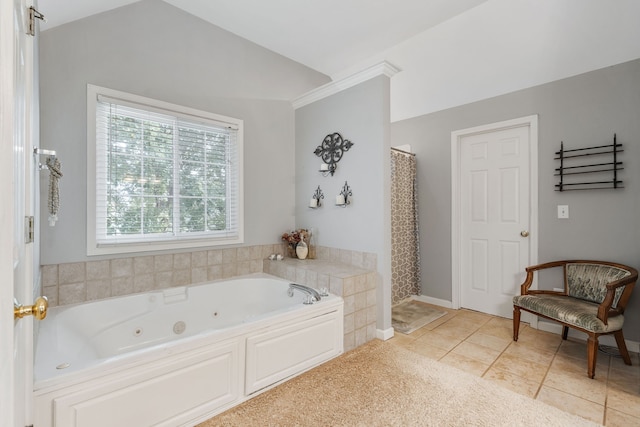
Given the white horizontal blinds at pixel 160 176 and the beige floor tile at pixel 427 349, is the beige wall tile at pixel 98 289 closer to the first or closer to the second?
the white horizontal blinds at pixel 160 176

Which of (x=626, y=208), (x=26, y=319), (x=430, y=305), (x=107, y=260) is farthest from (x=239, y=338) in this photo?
(x=626, y=208)

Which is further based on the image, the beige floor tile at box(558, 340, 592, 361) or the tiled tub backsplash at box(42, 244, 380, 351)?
the beige floor tile at box(558, 340, 592, 361)

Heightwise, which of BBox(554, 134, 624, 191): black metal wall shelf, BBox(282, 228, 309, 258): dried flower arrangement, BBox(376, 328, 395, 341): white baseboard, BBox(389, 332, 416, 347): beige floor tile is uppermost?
BBox(554, 134, 624, 191): black metal wall shelf

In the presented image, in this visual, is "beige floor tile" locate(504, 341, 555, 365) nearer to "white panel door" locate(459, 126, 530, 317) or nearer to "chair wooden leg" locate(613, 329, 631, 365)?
"chair wooden leg" locate(613, 329, 631, 365)

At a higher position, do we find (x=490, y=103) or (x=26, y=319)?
(x=490, y=103)

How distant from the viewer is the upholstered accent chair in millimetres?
2164

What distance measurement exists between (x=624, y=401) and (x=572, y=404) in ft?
1.13

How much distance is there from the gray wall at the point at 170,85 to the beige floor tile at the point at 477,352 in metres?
2.12

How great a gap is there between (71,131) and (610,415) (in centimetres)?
398

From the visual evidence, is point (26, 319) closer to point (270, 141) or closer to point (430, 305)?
point (270, 141)

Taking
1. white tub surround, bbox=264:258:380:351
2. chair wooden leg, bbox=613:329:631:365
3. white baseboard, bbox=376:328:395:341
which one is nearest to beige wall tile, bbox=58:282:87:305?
white tub surround, bbox=264:258:380:351

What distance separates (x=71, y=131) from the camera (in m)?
2.25

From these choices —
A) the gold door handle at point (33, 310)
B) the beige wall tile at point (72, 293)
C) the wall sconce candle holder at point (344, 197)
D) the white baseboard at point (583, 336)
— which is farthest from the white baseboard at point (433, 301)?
the gold door handle at point (33, 310)

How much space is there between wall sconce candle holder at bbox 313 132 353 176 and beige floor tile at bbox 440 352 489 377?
199 cm
